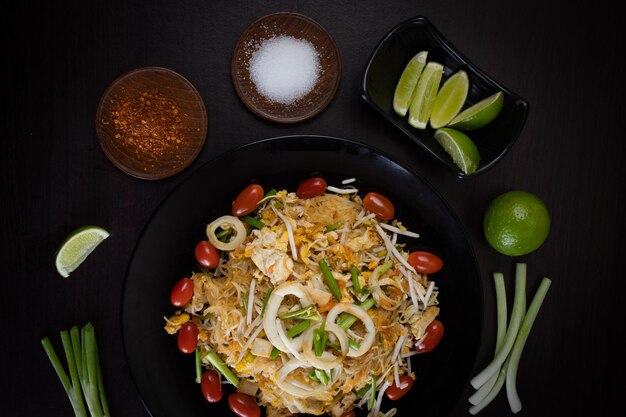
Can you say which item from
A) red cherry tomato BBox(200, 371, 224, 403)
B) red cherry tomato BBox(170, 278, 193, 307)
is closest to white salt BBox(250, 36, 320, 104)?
red cherry tomato BBox(170, 278, 193, 307)

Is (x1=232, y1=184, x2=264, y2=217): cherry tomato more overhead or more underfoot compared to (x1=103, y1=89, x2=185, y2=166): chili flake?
more underfoot

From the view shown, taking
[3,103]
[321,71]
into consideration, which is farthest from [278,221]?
[3,103]

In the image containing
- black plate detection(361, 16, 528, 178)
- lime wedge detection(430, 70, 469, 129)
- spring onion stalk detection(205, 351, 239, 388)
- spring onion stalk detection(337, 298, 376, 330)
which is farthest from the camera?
lime wedge detection(430, 70, 469, 129)

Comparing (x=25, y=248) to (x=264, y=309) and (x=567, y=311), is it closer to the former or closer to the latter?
(x=264, y=309)

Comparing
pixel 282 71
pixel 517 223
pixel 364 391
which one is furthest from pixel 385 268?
pixel 282 71

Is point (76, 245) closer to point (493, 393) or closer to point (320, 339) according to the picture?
point (320, 339)

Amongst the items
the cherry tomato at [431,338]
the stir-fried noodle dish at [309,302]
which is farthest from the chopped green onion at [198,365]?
the cherry tomato at [431,338]

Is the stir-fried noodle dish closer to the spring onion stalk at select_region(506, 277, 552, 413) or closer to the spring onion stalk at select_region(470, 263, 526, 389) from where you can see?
the spring onion stalk at select_region(470, 263, 526, 389)

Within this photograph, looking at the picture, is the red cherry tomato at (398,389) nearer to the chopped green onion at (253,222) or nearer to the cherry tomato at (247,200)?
the chopped green onion at (253,222)
